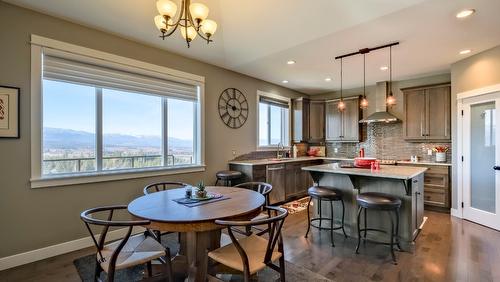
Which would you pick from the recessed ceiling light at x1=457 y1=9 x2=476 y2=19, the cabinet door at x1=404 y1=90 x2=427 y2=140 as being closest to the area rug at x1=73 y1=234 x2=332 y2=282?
the recessed ceiling light at x1=457 y1=9 x2=476 y2=19

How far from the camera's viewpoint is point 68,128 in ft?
9.78

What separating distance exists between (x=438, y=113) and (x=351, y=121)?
1.75m

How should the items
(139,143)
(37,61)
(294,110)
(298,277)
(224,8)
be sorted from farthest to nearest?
(294,110), (139,143), (224,8), (37,61), (298,277)

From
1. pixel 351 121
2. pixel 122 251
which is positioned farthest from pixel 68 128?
pixel 351 121

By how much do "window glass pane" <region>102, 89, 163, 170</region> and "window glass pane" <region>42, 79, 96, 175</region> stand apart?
0.17m

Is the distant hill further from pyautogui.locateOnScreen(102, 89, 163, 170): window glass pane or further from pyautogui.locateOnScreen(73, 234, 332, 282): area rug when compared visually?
pyautogui.locateOnScreen(73, 234, 332, 282): area rug

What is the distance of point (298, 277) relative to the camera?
2.32 metres

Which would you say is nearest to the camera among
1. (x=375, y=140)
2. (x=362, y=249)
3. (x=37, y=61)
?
(x=37, y=61)

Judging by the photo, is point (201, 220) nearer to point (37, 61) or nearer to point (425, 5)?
point (37, 61)

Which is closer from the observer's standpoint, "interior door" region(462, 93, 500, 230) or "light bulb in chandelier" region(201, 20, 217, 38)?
"light bulb in chandelier" region(201, 20, 217, 38)

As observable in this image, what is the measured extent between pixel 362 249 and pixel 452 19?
2865 millimetres

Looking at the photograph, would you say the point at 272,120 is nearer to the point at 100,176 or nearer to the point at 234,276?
the point at 100,176

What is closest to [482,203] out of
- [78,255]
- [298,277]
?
[298,277]

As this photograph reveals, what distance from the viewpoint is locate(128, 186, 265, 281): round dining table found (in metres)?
1.69
